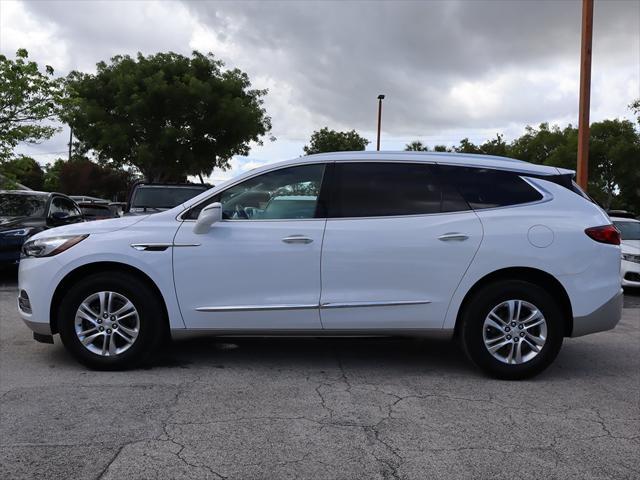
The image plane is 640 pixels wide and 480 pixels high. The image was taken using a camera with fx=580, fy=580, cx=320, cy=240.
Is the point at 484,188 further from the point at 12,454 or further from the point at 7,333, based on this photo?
the point at 7,333

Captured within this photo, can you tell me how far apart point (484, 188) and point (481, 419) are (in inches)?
73.6

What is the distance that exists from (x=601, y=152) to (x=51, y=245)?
123ft

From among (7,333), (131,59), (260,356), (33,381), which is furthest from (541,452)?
(131,59)

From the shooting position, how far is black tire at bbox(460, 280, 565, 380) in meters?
4.49

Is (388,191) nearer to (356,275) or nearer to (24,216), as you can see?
(356,275)

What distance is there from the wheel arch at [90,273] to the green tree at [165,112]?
64.7ft

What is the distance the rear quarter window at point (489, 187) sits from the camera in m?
4.66

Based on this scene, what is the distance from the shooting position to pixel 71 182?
2229 inches

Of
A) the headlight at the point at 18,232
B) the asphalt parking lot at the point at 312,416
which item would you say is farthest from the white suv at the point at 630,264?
the headlight at the point at 18,232

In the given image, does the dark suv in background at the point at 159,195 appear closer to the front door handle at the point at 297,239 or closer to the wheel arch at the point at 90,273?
the wheel arch at the point at 90,273

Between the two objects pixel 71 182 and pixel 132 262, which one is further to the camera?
pixel 71 182

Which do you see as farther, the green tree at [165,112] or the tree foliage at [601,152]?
the tree foliage at [601,152]

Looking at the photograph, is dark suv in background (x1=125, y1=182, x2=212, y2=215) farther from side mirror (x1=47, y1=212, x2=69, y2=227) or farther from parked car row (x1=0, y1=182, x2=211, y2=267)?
side mirror (x1=47, y1=212, x2=69, y2=227)

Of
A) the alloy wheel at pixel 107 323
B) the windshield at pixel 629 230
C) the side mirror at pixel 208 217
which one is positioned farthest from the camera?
the windshield at pixel 629 230
